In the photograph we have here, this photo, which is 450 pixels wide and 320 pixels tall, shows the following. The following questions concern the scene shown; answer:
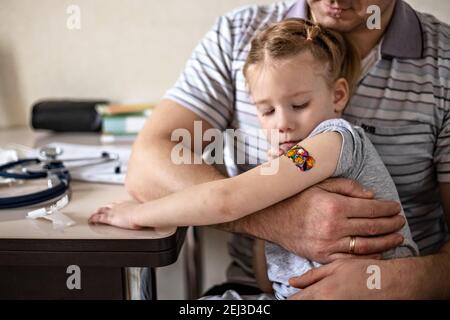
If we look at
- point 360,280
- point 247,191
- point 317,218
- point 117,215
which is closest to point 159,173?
point 117,215

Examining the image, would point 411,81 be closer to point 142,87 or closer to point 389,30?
point 389,30

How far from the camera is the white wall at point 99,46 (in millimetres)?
1626

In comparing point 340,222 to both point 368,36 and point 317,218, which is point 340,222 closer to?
point 317,218

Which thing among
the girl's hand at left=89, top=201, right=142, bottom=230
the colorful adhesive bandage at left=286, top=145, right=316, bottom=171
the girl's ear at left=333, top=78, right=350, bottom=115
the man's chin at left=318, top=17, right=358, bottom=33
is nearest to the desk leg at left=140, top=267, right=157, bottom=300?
the girl's hand at left=89, top=201, right=142, bottom=230

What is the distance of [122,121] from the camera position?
158 cm

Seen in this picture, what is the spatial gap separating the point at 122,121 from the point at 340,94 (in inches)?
30.1

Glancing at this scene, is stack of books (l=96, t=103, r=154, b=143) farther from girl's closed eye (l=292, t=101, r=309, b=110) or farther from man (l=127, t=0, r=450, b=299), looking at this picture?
girl's closed eye (l=292, t=101, r=309, b=110)

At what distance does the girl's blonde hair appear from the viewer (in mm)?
989

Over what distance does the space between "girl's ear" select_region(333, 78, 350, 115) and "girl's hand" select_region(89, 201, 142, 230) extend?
46 centimetres

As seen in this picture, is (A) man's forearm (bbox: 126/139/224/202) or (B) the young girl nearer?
(B) the young girl

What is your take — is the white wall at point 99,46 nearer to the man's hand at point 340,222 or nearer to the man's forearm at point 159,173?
the man's forearm at point 159,173

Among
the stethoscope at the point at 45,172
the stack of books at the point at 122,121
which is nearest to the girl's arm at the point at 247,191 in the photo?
the stethoscope at the point at 45,172
